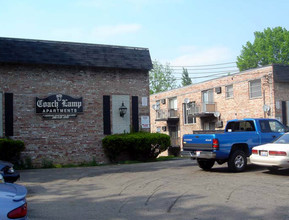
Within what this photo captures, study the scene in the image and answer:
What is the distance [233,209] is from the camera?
23.5 feet

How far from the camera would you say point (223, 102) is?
34500mm

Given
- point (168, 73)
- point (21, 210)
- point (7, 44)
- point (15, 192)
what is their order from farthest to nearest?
point (168, 73), point (7, 44), point (15, 192), point (21, 210)

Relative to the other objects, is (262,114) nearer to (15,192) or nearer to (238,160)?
(238,160)

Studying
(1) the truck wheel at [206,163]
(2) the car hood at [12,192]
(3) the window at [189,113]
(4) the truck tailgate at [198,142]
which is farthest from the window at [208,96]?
(2) the car hood at [12,192]

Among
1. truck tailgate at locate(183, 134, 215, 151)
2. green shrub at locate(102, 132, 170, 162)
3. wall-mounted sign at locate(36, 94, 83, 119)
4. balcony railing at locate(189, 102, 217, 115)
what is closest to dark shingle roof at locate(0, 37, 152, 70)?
wall-mounted sign at locate(36, 94, 83, 119)

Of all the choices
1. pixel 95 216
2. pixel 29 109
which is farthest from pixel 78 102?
pixel 95 216

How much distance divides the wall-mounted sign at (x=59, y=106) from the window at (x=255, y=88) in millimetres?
17904

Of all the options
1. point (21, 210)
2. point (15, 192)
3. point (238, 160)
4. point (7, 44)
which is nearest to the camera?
point (21, 210)

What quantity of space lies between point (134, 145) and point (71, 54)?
18.1ft

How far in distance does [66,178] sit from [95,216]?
5.87 metres

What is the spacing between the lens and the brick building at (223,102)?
2892 cm

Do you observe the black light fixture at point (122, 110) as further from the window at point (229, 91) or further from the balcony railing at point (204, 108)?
the balcony railing at point (204, 108)

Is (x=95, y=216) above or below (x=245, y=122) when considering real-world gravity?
below

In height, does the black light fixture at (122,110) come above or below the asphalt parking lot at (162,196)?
above
